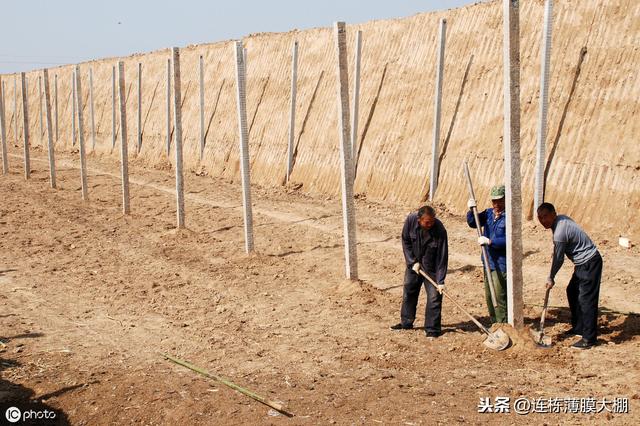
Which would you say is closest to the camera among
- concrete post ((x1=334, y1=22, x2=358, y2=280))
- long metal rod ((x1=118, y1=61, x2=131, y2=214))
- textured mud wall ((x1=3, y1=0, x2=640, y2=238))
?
concrete post ((x1=334, y1=22, x2=358, y2=280))

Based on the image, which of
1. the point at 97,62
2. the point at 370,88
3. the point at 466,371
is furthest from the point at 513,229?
the point at 97,62

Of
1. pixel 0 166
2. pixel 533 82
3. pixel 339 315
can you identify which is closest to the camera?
pixel 339 315

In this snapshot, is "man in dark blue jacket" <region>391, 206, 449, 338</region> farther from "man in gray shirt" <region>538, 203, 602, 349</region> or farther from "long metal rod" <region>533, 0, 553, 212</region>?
"long metal rod" <region>533, 0, 553, 212</region>

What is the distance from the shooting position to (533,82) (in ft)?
46.4

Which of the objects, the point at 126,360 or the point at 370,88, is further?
the point at 370,88

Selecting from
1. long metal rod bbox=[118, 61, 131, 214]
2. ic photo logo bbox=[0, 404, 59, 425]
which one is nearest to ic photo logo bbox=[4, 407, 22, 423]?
ic photo logo bbox=[0, 404, 59, 425]

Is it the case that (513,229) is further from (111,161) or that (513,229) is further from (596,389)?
(111,161)

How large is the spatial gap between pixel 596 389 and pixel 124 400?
3.97 meters

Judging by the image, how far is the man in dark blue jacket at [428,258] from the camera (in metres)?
7.58

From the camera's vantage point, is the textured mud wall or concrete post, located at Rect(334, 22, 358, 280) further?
the textured mud wall

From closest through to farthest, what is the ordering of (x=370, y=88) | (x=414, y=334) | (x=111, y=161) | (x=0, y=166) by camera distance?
(x=414, y=334), (x=370, y=88), (x=0, y=166), (x=111, y=161)

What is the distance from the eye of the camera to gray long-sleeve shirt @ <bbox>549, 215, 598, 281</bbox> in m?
7.01

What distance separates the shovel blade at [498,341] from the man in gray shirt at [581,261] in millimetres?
650

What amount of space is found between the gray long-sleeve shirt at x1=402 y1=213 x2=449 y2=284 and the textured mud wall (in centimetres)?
525
